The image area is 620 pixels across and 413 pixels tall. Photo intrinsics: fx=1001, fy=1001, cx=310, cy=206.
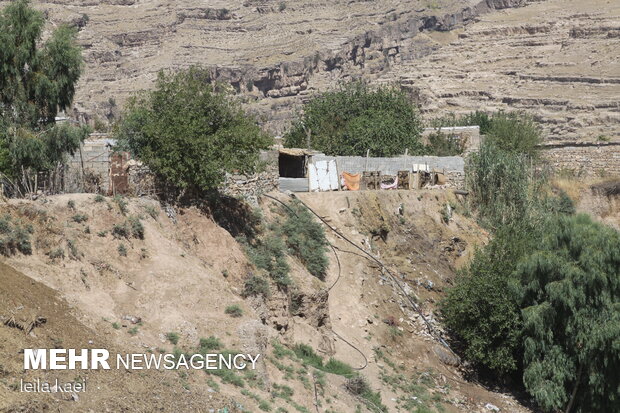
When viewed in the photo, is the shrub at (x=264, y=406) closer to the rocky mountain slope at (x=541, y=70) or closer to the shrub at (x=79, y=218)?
the shrub at (x=79, y=218)

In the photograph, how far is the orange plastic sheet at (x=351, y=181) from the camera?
112ft

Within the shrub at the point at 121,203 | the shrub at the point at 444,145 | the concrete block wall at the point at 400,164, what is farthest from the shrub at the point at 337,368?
the shrub at the point at 444,145

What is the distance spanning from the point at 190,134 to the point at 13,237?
640cm

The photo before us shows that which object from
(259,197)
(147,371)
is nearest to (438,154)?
(259,197)

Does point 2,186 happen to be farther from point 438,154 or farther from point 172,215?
point 438,154

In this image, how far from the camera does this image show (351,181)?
34.5m

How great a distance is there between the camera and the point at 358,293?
27.3 m

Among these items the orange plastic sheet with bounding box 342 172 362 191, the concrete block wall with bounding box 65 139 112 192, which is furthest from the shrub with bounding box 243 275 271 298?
the orange plastic sheet with bounding box 342 172 362 191

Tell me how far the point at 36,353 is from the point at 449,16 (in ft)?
415

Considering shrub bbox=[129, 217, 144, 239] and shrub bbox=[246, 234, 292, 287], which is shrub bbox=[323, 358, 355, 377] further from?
shrub bbox=[129, 217, 144, 239]

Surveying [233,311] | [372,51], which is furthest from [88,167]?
[372,51]

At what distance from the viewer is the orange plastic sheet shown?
112 feet

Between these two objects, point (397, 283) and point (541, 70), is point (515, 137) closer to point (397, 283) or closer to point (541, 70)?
point (397, 283)

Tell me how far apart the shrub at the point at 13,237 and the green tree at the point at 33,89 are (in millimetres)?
6290
